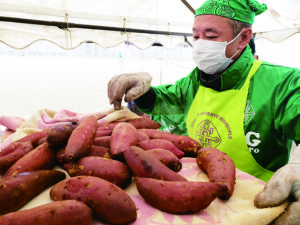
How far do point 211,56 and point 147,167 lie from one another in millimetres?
1101

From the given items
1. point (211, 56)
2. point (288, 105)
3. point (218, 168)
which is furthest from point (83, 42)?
point (218, 168)

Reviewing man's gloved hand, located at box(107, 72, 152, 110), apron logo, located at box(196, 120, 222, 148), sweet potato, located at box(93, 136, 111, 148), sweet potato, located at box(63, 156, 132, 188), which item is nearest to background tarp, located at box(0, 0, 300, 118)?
man's gloved hand, located at box(107, 72, 152, 110)

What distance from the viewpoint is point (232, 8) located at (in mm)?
1367

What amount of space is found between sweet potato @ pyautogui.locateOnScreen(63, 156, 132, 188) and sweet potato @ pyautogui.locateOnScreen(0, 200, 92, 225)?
0.16 metres

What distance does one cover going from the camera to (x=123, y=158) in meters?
0.75

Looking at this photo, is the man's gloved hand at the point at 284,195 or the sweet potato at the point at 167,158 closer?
the man's gloved hand at the point at 284,195

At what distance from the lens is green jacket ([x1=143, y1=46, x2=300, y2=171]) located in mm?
1176

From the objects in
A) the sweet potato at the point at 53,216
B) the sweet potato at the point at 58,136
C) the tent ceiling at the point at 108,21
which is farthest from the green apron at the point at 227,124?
the tent ceiling at the point at 108,21

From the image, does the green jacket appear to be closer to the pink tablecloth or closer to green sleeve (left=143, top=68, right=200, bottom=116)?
green sleeve (left=143, top=68, right=200, bottom=116)

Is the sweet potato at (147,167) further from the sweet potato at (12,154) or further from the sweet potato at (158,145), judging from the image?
the sweet potato at (12,154)

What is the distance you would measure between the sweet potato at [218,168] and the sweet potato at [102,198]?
0.30 meters

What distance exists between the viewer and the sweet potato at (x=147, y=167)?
0.65 m

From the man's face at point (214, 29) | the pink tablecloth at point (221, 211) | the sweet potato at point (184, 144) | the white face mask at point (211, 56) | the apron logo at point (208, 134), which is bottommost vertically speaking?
the apron logo at point (208, 134)

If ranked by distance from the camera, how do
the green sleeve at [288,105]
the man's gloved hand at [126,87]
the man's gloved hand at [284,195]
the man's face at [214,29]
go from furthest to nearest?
the man's face at [214,29] < the man's gloved hand at [126,87] < the green sleeve at [288,105] < the man's gloved hand at [284,195]
